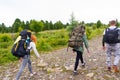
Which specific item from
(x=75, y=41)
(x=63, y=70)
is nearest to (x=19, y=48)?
(x=75, y=41)

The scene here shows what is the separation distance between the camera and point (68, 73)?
10.2m

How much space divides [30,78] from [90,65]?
279 centimetres

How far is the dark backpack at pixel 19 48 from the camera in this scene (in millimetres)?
8406

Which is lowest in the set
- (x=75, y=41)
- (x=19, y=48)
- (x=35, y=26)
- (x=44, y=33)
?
(x=44, y=33)

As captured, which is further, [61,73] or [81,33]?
[61,73]

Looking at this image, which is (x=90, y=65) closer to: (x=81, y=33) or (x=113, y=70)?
(x=113, y=70)

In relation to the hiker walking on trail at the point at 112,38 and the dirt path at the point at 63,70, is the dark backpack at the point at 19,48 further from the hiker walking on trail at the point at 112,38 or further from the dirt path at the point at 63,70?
the hiker walking on trail at the point at 112,38

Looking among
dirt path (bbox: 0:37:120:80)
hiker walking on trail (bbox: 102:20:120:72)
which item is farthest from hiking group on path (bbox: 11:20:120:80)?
dirt path (bbox: 0:37:120:80)

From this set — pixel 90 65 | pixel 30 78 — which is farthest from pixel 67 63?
pixel 30 78

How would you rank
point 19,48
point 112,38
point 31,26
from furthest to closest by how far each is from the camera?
point 31,26, point 112,38, point 19,48

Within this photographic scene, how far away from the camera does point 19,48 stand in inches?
333

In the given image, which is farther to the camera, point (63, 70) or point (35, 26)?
point (35, 26)

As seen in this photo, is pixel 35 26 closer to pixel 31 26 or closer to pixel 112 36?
pixel 31 26

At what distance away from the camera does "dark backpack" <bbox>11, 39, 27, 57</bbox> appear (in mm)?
8406
